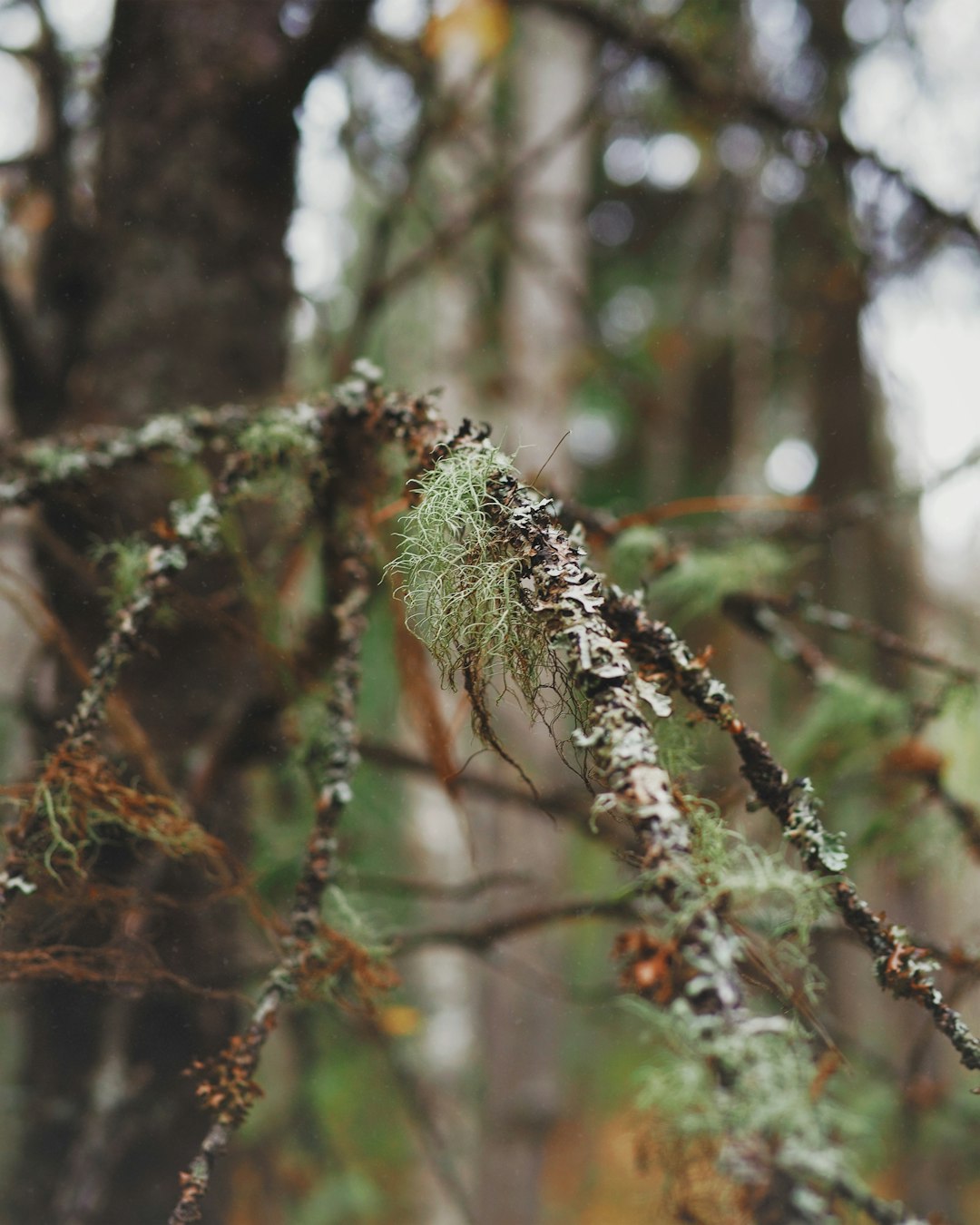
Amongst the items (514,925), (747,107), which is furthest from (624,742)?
(747,107)

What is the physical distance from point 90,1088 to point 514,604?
33.0 inches

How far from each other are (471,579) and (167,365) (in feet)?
2.69

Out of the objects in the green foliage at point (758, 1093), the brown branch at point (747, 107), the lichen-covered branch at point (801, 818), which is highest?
the brown branch at point (747, 107)

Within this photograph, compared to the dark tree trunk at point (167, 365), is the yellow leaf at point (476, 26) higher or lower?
higher

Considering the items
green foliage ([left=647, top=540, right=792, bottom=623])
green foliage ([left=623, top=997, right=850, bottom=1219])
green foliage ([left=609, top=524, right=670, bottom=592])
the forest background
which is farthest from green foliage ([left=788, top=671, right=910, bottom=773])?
green foliage ([left=623, top=997, right=850, bottom=1219])

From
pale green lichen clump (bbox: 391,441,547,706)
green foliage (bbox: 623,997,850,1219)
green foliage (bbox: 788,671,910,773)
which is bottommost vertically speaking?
green foliage (bbox: 623,997,850,1219)

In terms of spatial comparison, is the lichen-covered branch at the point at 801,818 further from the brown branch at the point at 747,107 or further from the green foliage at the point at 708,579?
the brown branch at the point at 747,107

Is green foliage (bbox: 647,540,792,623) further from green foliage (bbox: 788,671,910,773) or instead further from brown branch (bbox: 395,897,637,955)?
brown branch (bbox: 395,897,637,955)

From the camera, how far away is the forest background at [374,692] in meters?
0.43

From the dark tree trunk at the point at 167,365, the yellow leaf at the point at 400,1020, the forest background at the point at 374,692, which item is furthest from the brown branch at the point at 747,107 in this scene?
the yellow leaf at the point at 400,1020

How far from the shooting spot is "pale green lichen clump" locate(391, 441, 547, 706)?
1.44 feet

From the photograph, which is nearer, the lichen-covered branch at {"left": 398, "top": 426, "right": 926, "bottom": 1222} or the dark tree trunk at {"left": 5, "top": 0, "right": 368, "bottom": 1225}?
the lichen-covered branch at {"left": 398, "top": 426, "right": 926, "bottom": 1222}

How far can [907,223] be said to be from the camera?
4.26 feet

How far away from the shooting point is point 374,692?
1.60m
